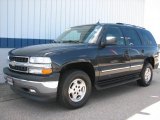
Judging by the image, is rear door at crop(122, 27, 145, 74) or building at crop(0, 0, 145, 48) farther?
building at crop(0, 0, 145, 48)

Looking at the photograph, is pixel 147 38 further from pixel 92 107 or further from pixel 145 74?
pixel 92 107

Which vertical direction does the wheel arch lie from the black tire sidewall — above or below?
above

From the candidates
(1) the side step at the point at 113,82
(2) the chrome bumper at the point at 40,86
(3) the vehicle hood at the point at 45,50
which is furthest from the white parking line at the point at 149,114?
(3) the vehicle hood at the point at 45,50

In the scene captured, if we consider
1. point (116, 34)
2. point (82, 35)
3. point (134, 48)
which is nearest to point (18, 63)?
point (82, 35)

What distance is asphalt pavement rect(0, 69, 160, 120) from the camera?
5.04m

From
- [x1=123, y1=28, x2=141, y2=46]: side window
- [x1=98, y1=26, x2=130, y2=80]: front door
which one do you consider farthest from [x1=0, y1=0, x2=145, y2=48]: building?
[x1=98, y1=26, x2=130, y2=80]: front door

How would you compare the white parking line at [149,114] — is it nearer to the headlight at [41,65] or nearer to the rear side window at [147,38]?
the headlight at [41,65]

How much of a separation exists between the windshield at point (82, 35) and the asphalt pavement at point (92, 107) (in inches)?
58.8

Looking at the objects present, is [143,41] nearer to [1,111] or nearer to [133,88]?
[133,88]

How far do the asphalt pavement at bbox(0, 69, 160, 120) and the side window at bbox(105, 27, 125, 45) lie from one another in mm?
1438

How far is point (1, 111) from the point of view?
17.5 ft

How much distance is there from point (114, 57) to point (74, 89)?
1456 millimetres

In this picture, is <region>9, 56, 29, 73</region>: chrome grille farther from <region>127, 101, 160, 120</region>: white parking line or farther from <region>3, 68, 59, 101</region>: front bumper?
<region>127, 101, 160, 120</region>: white parking line

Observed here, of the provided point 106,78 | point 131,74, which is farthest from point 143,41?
point 106,78
